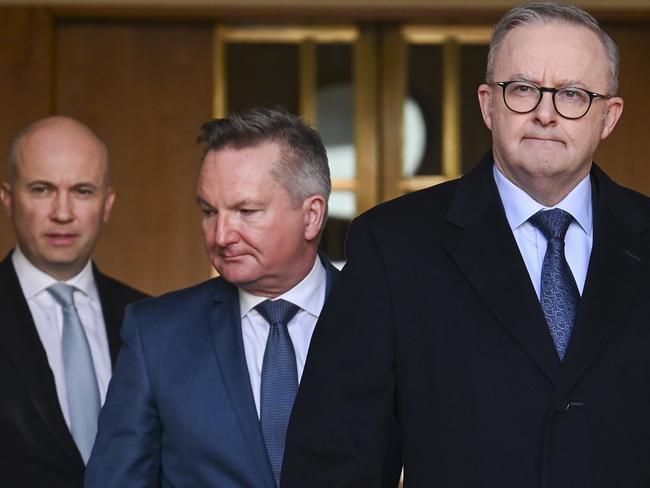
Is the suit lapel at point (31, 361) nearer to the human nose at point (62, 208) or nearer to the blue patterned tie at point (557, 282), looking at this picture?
the human nose at point (62, 208)

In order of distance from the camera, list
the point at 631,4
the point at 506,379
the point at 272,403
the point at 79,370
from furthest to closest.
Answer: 1. the point at 631,4
2. the point at 79,370
3. the point at 272,403
4. the point at 506,379

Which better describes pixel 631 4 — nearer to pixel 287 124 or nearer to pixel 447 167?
pixel 447 167

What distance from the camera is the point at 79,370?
3365 millimetres

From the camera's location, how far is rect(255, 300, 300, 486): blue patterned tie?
280cm

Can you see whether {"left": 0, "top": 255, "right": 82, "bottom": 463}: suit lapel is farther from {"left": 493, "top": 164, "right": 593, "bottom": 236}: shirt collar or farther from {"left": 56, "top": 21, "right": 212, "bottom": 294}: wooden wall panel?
{"left": 493, "top": 164, "right": 593, "bottom": 236}: shirt collar

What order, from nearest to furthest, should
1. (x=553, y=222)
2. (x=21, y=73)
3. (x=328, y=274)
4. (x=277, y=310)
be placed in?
(x=553, y=222) < (x=277, y=310) < (x=328, y=274) < (x=21, y=73)

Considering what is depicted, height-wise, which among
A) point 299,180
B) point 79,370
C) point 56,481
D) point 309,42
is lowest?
point 56,481

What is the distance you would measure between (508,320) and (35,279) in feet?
5.08

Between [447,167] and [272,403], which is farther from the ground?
[447,167]

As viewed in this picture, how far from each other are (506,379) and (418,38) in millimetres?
2528

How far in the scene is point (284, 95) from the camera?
4.65 meters

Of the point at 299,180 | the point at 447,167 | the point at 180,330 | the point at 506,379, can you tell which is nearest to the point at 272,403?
the point at 180,330

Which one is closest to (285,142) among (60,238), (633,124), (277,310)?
(277,310)

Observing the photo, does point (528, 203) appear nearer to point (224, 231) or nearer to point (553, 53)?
point (553, 53)
